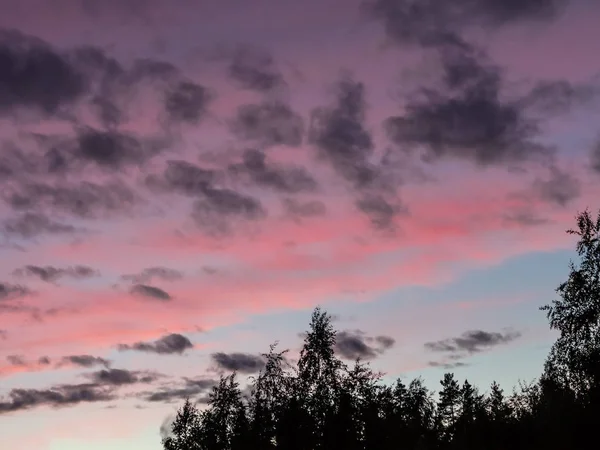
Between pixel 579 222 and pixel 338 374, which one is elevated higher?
pixel 579 222

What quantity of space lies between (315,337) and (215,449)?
38165 millimetres

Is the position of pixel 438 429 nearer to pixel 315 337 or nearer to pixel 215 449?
pixel 215 449

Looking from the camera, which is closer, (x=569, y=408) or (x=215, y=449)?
(x=569, y=408)

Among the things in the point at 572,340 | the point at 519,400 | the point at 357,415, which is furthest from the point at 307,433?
the point at 519,400

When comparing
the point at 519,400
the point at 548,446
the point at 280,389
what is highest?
the point at 519,400

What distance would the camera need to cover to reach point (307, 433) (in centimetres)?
8106

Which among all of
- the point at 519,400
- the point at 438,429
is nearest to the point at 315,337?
the point at 519,400

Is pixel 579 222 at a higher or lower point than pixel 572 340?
higher

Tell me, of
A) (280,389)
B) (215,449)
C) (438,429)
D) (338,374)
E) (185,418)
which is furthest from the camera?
(438,429)

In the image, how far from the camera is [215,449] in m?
107

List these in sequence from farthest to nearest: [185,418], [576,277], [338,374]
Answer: [185,418], [338,374], [576,277]

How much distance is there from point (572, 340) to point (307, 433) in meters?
33.6

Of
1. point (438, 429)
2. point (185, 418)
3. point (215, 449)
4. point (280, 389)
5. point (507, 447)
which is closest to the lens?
point (280, 389)

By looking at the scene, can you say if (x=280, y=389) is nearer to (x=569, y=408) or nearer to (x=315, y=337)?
(x=315, y=337)
